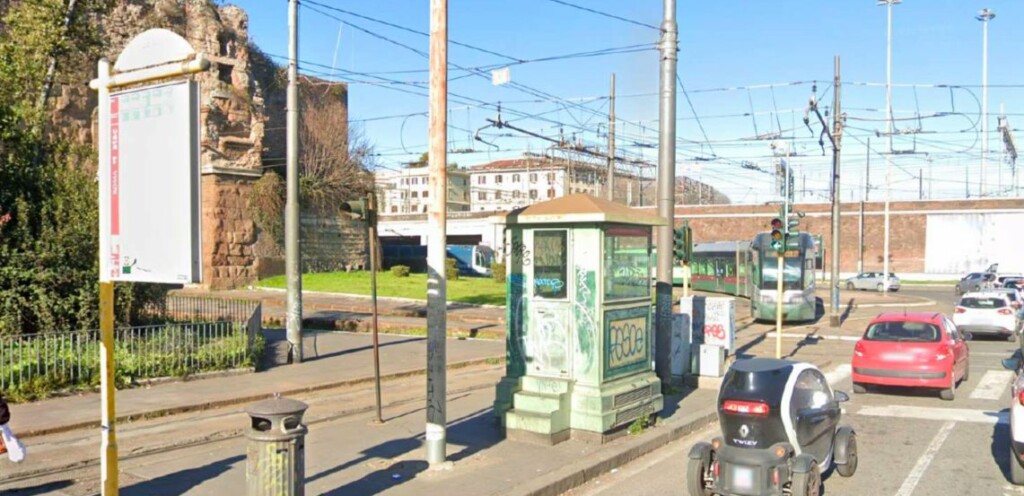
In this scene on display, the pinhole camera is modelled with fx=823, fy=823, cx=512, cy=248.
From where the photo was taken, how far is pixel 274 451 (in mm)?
6531

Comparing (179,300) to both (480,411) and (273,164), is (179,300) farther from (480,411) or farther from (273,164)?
(273,164)

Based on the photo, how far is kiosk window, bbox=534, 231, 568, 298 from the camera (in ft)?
33.7

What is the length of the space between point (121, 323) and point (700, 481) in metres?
11.4

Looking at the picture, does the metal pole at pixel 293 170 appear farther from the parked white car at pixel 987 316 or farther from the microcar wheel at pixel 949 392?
the parked white car at pixel 987 316

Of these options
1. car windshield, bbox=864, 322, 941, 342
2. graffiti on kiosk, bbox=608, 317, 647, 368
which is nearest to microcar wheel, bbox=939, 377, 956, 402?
car windshield, bbox=864, 322, 941, 342

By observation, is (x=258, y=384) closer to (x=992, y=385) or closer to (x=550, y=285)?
(x=550, y=285)

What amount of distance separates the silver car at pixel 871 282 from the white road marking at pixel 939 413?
44.5 metres

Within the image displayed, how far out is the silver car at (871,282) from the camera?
54.6 m

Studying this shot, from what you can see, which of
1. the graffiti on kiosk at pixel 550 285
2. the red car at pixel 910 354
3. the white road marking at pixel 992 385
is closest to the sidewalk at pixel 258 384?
the graffiti on kiosk at pixel 550 285

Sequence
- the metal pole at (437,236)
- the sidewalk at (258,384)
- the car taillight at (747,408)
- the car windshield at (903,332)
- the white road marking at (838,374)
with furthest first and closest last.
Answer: the white road marking at (838,374) < the car windshield at (903,332) < the sidewalk at (258,384) < the metal pole at (437,236) < the car taillight at (747,408)

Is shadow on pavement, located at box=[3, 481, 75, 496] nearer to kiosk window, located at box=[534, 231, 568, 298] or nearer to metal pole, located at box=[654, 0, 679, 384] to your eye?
kiosk window, located at box=[534, 231, 568, 298]

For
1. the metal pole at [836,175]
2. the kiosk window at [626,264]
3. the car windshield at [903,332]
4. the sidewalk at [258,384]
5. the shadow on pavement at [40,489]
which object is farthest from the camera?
the metal pole at [836,175]

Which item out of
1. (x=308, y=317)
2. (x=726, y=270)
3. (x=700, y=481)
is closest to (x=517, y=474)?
(x=700, y=481)

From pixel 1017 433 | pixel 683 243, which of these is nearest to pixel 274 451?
pixel 1017 433
